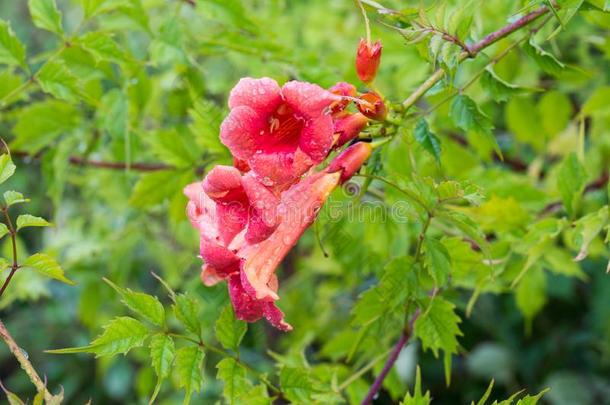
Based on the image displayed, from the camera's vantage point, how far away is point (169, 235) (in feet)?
10.4

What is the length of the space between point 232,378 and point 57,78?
74cm

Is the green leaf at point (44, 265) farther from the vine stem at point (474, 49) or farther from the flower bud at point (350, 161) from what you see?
the vine stem at point (474, 49)

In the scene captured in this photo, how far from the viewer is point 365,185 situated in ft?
4.08

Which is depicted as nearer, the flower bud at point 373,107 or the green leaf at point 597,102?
the flower bud at point 373,107

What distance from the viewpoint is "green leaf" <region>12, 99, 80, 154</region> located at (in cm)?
189

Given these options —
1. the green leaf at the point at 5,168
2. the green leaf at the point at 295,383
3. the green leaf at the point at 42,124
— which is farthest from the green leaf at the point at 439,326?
the green leaf at the point at 42,124

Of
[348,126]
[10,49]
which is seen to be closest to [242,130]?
[348,126]

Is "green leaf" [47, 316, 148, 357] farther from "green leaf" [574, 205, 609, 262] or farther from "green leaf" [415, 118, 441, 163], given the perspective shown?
"green leaf" [574, 205, 609, 262]

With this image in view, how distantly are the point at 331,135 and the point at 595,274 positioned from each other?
7.84 feet

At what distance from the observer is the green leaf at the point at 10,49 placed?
1539 mm

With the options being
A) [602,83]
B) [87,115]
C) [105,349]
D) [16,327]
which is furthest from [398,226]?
[16,327]

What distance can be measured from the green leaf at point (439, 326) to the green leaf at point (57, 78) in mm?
858

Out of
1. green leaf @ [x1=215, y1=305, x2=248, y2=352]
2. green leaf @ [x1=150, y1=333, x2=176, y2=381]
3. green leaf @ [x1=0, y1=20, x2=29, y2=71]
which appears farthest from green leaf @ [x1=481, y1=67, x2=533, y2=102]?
green leaf @ [x1=0, y1=20, x2=29, y2=71]

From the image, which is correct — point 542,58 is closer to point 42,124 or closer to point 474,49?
point 474,49
